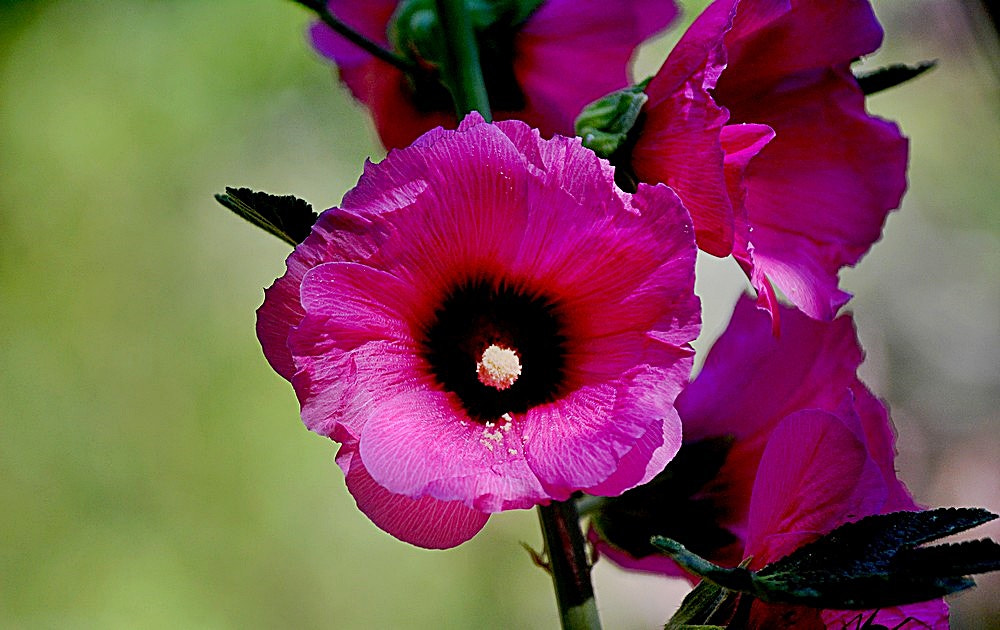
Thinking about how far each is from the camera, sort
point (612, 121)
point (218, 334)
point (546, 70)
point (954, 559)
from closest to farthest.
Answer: point (954, 559) → point (612, 121) → point (546, 70) → point (218, 334)

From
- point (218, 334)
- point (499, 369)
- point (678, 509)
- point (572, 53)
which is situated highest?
point (572, 53)

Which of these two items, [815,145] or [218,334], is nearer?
[815,145]

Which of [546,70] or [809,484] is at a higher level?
[546,70]

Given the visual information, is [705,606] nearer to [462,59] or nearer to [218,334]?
[462,59]

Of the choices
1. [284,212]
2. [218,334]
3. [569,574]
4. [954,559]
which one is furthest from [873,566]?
[218,334]

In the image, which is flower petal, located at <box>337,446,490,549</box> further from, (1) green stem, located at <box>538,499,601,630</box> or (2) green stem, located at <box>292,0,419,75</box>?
(2) green stem, located at <box>292,0,419,75</box>

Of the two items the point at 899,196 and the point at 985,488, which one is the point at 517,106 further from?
the point at 985,488

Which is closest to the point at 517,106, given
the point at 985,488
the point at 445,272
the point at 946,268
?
the point at 445,272
